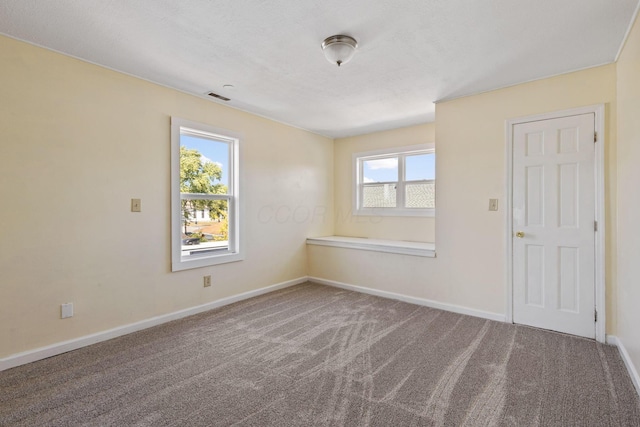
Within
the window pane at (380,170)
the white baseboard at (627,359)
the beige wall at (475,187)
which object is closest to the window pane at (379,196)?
the window pane at (380,170)

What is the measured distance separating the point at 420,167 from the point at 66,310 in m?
4.33

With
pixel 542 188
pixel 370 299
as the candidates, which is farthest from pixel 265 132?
pixel 542 188

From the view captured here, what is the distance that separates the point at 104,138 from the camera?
2688 mm

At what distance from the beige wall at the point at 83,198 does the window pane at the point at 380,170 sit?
2.29 m

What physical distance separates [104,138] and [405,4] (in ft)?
8.68

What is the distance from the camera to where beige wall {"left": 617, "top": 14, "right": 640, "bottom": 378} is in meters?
1.99

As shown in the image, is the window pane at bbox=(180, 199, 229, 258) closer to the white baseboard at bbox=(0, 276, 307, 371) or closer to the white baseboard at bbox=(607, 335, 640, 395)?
the white baseboard at bbox=(0, 276, 307, 371)

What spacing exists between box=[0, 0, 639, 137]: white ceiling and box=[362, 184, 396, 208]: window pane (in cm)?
175

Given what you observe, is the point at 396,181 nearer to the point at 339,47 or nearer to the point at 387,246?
the point at 387,246

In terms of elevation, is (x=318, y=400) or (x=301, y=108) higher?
(x=301, y=108)

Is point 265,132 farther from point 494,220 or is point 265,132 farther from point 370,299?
point 494,220

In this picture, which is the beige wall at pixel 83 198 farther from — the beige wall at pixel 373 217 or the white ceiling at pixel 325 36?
the beige wall at pixel 373 217

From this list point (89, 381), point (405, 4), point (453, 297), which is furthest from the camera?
point (453, 297)

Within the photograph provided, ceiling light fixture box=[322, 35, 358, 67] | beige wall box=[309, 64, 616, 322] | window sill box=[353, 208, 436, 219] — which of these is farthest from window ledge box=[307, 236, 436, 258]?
ceiling light fixture box=[322, 35, 358, 67]
